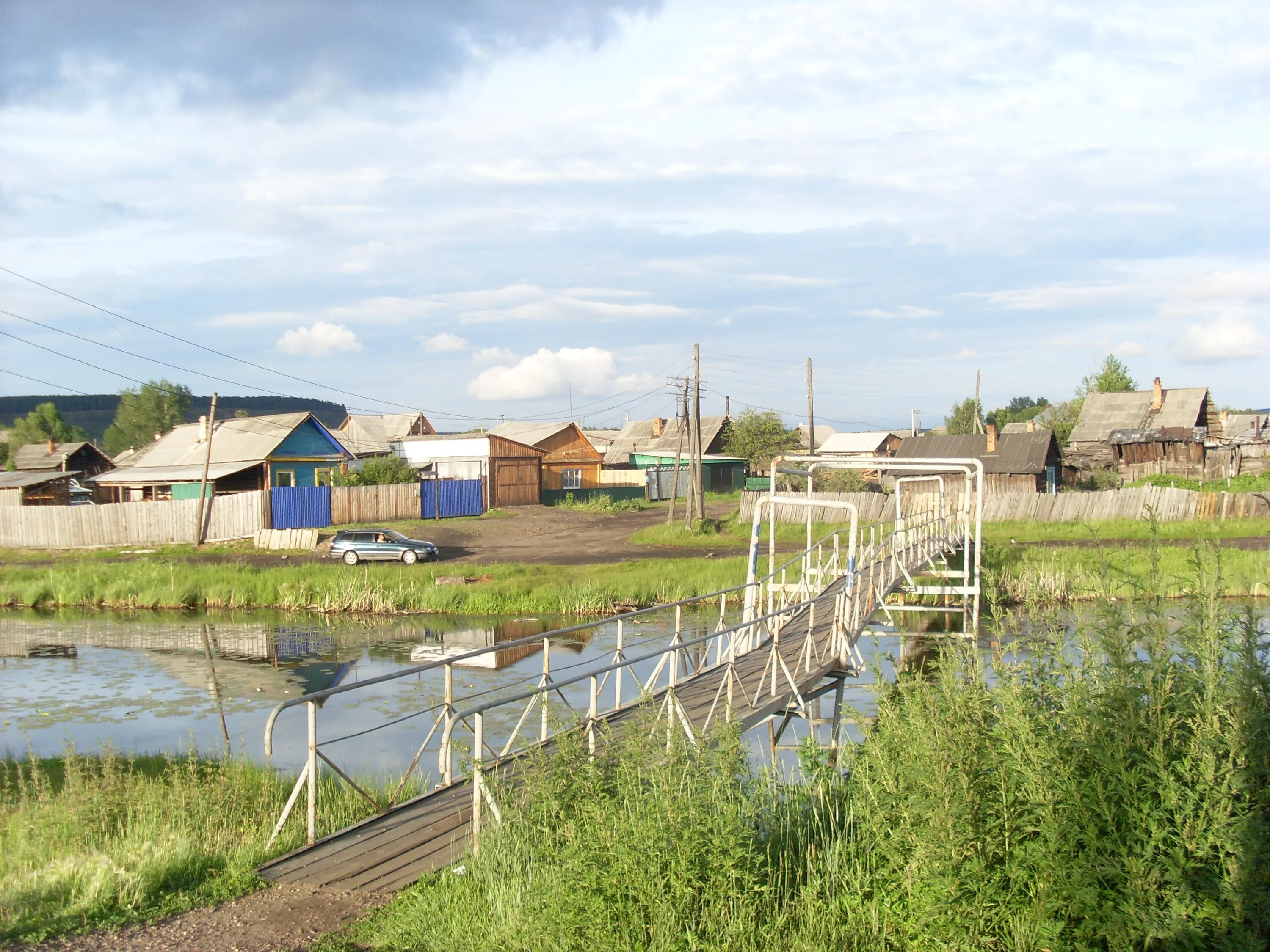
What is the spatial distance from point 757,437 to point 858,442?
31.9 metres

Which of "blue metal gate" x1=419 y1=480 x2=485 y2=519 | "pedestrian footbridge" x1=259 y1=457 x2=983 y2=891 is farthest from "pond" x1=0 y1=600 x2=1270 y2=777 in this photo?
"blue metal gate" x1=419 y1=480 x2=485 y2=519

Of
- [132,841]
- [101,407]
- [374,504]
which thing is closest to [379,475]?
[374,504]

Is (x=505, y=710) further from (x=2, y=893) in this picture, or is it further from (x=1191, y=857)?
(x=1191, y=857)

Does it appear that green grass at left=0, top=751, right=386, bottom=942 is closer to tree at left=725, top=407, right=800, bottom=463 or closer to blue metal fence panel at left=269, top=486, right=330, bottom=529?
blue metal fence panel at left=269, top=486, right=330, bottom=529

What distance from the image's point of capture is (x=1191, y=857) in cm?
504

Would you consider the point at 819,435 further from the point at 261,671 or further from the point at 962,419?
the point at 261,671

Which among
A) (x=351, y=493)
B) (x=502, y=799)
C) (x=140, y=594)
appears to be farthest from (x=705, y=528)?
(x=502, y=799)

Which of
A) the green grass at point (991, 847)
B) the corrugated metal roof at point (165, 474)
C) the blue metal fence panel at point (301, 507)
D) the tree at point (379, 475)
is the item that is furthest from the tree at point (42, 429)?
the green grass at point (991, 847)

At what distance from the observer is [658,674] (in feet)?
38.4

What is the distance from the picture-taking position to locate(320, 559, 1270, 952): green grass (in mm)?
4930

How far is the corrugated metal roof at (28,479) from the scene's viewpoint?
155 ft

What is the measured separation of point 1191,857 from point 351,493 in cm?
3981

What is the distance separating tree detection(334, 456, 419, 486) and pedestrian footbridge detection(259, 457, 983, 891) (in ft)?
77.1

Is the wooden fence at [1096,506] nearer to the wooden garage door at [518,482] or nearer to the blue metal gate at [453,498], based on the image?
the blue metal gate at [453,498]
